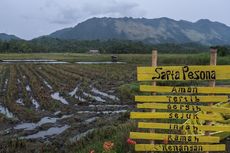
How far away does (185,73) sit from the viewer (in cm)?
542

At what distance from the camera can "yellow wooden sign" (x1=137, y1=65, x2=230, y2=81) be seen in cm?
527

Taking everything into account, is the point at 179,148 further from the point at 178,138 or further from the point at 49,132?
the point at 49,132

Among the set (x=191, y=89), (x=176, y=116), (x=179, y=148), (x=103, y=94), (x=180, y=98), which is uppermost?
(x=191, y=89)

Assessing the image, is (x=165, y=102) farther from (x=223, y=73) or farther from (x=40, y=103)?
(x=40, y=103)

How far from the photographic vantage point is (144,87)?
5648 millimetres

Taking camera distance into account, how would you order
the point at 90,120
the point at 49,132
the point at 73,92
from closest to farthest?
the point at 49,132 → the point at 90,120 → the point at 73,92

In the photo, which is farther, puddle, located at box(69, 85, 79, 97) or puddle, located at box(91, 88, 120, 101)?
puddle, located at box(69, 85, 79, 97)

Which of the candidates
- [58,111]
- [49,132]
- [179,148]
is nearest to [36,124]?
[49,132]

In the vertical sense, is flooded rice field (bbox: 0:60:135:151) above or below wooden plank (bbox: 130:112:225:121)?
below

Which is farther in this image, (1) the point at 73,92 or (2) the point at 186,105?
(1) the point at 73,92

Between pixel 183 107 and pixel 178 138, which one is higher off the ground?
pixel 183 107

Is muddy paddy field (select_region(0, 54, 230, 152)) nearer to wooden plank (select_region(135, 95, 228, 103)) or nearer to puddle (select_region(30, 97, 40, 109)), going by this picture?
puddle (select_region(30, 97, 40, 109))

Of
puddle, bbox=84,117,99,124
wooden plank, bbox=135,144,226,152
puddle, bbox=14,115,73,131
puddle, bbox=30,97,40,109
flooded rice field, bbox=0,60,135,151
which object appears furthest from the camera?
puddle, bbox=30,97,40,109

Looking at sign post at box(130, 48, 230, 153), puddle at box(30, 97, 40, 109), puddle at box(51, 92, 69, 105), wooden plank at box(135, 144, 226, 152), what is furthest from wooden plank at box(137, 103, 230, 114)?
puddle at box(51, 92, 69, 105)
